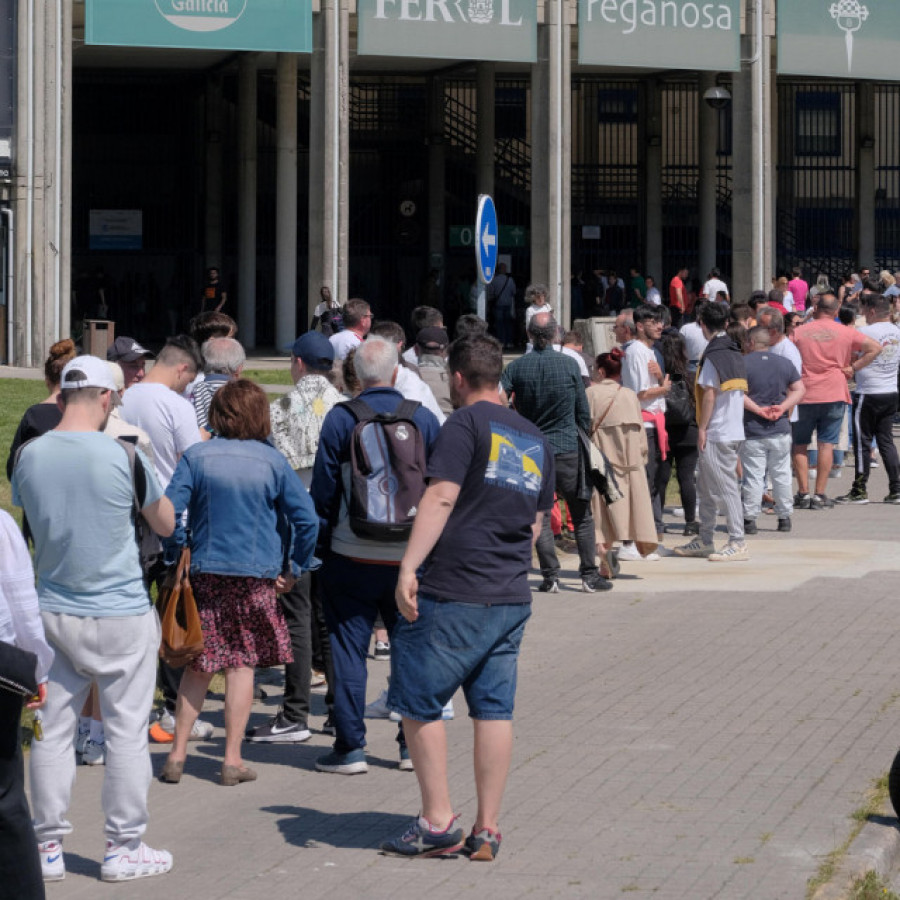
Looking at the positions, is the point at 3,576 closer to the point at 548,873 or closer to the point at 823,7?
the point at 548,873

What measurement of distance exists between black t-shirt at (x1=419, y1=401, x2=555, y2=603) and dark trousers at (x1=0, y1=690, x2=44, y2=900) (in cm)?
163

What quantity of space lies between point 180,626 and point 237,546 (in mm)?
405

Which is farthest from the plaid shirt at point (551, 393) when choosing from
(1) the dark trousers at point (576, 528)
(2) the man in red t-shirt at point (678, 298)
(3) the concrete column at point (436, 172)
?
(3) the concrete column at point (436, 172)

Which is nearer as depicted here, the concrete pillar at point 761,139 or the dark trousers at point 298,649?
the dark trousers at point 298,649

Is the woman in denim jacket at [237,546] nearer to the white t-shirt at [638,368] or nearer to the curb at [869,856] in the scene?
the curb at [869,856]

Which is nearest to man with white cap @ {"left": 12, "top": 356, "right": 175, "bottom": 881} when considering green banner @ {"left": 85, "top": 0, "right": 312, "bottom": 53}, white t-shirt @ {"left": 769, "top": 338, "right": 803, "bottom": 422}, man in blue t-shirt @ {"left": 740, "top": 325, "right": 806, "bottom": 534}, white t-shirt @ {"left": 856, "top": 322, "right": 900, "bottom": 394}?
man in blue t-shirt @ {"left": 740, "top": 325, "right": 806, "bottom": 534}

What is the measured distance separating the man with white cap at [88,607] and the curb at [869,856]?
2.24 metres

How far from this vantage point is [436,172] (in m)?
43.1

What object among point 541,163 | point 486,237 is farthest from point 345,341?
point 541,163

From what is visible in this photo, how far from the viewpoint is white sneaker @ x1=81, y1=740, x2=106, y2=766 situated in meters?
7.84

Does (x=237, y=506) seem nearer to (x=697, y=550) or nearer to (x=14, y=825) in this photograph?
(x=14, y=825)

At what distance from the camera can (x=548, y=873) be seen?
20.3 feet

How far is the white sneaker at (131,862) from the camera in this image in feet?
20.2

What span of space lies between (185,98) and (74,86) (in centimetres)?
271
